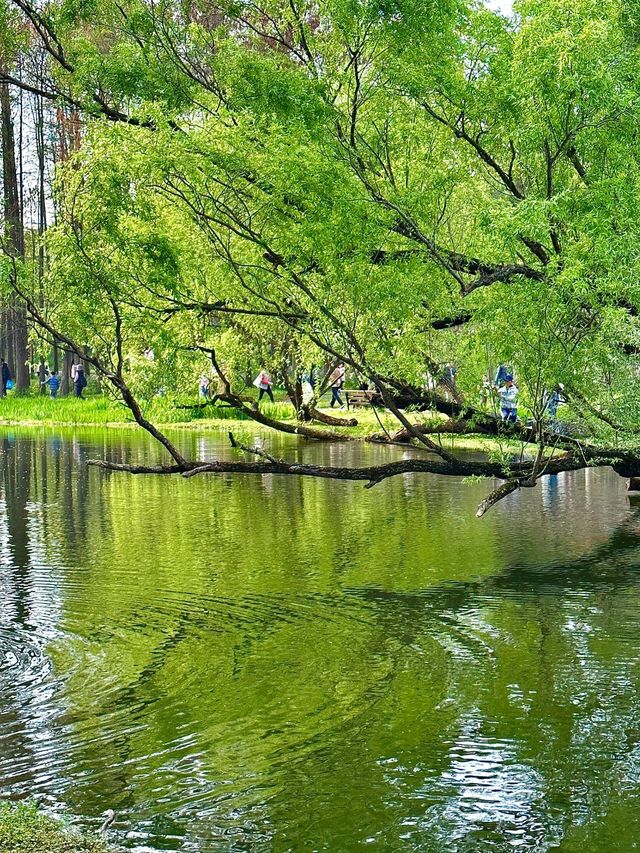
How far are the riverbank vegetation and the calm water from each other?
1356 millimetres

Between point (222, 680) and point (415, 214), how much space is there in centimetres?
685

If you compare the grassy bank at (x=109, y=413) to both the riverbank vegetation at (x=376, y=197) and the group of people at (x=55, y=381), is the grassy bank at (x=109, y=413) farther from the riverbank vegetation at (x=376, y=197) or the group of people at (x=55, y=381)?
the riverbank vegetation at (x=376, y=197)

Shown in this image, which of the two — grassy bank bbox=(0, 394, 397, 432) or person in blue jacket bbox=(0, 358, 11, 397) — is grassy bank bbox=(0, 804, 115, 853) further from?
person in blue jacket bbox=(0, 358, 11, 397)

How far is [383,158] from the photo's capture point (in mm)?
14844

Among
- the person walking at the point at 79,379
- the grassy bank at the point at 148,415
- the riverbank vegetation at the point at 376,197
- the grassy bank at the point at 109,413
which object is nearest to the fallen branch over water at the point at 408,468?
the riverbank vegetation at the point at 376,197

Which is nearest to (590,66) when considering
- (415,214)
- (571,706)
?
(415,214)

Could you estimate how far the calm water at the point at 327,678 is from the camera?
691 centimetres

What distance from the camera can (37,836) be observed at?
243 inches

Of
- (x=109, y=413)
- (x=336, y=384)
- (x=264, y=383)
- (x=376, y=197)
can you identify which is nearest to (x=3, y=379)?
(x=109, y=413)

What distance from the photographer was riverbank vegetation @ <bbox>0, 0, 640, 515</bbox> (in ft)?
42.1

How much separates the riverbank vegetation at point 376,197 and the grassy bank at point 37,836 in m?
6.59

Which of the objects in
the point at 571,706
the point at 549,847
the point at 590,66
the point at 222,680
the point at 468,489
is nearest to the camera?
the point at 549,847

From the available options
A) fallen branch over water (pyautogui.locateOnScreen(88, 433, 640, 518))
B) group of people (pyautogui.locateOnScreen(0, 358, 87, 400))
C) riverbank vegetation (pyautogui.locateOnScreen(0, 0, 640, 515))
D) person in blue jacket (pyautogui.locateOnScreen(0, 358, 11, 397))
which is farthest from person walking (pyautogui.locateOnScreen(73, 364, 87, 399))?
fallen branch over water (pyautogui.locateOnScreen(88, 433, 640, 518))

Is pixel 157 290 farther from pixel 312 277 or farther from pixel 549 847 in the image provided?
pixel 549 847
